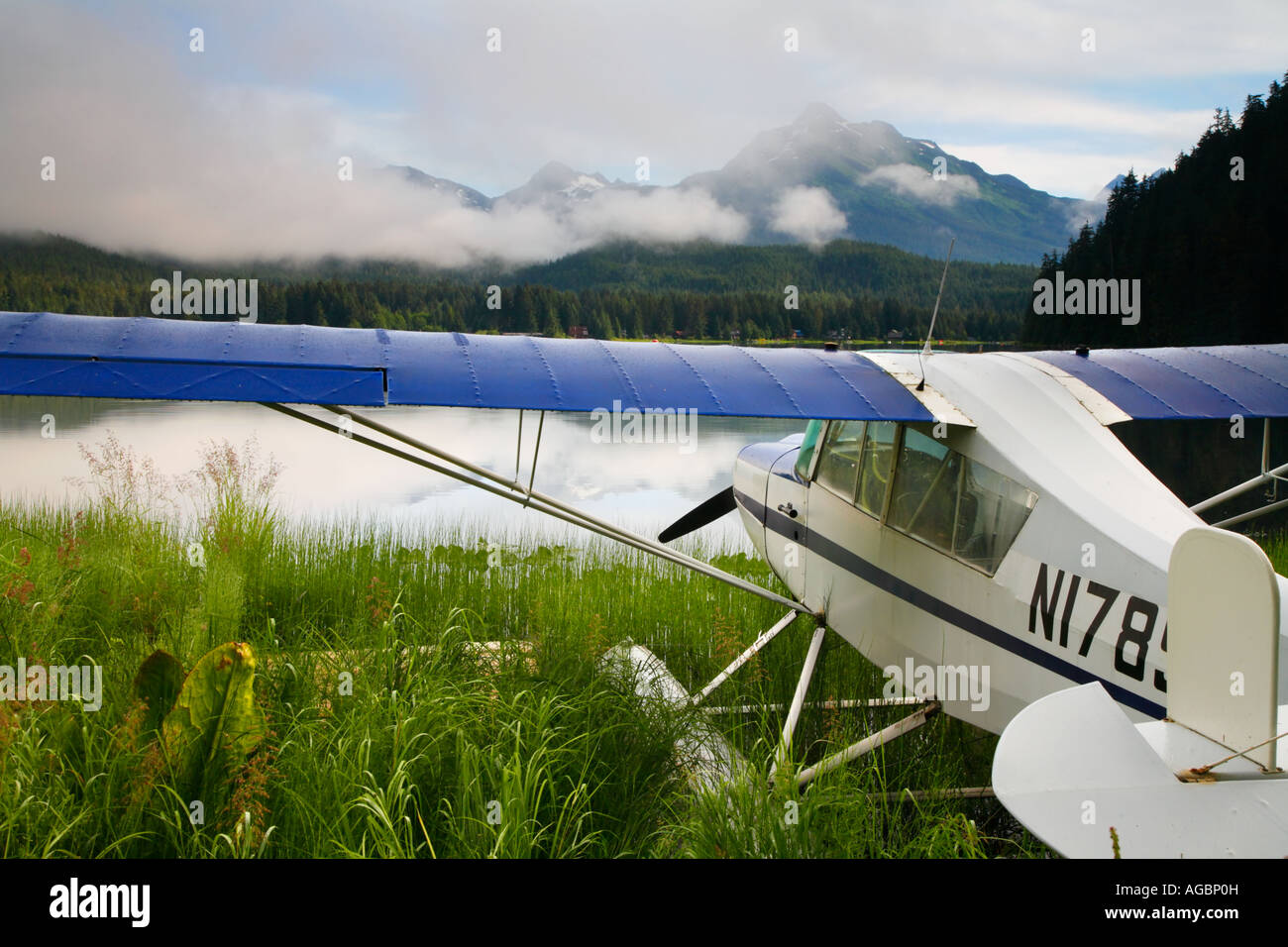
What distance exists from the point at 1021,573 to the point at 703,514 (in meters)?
3.50

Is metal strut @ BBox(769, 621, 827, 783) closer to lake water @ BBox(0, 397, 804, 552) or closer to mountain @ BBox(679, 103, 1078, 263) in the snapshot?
lake water @ BBox(0, 397, 804, 552)

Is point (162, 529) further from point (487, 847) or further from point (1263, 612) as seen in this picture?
point (1263, 612)

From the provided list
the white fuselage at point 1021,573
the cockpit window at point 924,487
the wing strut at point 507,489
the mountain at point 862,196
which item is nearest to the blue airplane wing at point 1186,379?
the white fuselage at point 1021,573

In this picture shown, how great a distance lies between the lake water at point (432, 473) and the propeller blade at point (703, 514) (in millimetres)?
4095

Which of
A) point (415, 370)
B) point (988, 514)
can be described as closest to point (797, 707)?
point (988, 514)

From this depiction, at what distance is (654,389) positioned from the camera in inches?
153

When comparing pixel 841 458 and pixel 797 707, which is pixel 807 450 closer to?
pixel 841 458

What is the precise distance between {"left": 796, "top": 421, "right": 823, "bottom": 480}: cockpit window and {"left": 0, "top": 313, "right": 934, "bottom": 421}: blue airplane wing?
0.40 metres

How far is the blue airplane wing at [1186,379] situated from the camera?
4.63 m

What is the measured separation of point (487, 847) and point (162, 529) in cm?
587

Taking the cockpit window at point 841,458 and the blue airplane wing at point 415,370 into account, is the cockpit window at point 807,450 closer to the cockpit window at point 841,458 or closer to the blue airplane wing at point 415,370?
the cockpit window at point 841,458

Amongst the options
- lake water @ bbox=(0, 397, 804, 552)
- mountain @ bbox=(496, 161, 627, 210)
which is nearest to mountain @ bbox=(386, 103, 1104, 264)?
mountain @ bbox=(496, 161, 627, 210)

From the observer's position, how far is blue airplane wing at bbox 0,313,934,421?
130 inches
